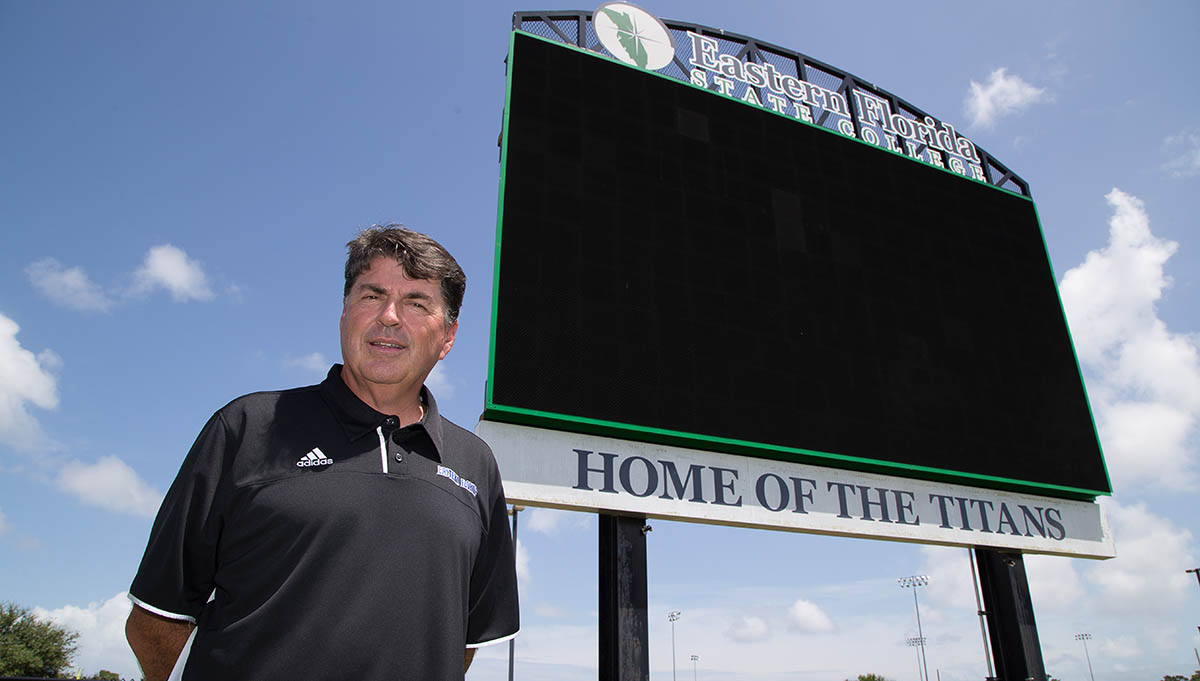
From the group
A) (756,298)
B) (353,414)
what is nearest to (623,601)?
(756,298)

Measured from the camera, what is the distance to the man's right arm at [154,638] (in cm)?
106

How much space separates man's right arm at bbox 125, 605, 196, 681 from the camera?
3.48 ft

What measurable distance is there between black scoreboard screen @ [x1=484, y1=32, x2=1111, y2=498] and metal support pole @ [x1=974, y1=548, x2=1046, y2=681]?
88cm

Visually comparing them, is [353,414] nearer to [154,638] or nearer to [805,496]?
[154,638]

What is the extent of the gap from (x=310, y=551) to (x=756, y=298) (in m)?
5.17

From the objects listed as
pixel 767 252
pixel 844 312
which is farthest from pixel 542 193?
pixel 844 312

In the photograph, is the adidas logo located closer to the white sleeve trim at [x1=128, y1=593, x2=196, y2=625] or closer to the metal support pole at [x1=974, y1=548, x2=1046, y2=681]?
the white sleeve trim at [x1=128, y1=593, x2=196, y2=625]

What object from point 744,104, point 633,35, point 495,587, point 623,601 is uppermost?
point 633,35

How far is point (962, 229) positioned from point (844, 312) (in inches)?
89.7

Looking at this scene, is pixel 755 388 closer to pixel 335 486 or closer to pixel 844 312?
pixel 844 312

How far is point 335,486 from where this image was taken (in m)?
1.07

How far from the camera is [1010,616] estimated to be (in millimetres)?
6656

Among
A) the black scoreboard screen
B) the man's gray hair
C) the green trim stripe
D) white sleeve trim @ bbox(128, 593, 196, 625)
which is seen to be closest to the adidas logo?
white sleeve trim @ bbox(128, 593, 196, 625)

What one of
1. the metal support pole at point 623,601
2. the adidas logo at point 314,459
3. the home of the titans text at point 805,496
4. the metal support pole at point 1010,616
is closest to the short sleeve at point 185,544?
the adidas logo at point 314,459
